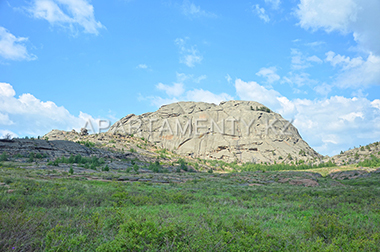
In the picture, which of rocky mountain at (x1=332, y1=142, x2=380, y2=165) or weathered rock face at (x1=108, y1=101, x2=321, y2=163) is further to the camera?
weathered rock face at (x1=108, y1=101, x2=321, y2=163)

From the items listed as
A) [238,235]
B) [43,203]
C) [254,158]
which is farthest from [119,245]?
[254,158]

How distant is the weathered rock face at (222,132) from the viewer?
128 meters

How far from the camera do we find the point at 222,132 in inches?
5512

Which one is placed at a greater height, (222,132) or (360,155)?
(222,132)

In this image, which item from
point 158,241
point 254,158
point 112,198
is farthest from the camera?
point 254,158

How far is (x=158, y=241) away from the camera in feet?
20.7

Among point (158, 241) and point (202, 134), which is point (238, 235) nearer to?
point (158, 241)

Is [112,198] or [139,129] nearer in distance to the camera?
[112,198]

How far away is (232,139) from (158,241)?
13218 cm

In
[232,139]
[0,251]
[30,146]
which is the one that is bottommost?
[0,251]

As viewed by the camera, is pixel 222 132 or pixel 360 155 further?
pixel 222 132

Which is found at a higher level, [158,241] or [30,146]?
[30,146]

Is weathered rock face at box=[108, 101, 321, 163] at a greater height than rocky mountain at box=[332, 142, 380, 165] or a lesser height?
greater

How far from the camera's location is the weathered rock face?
128 m
